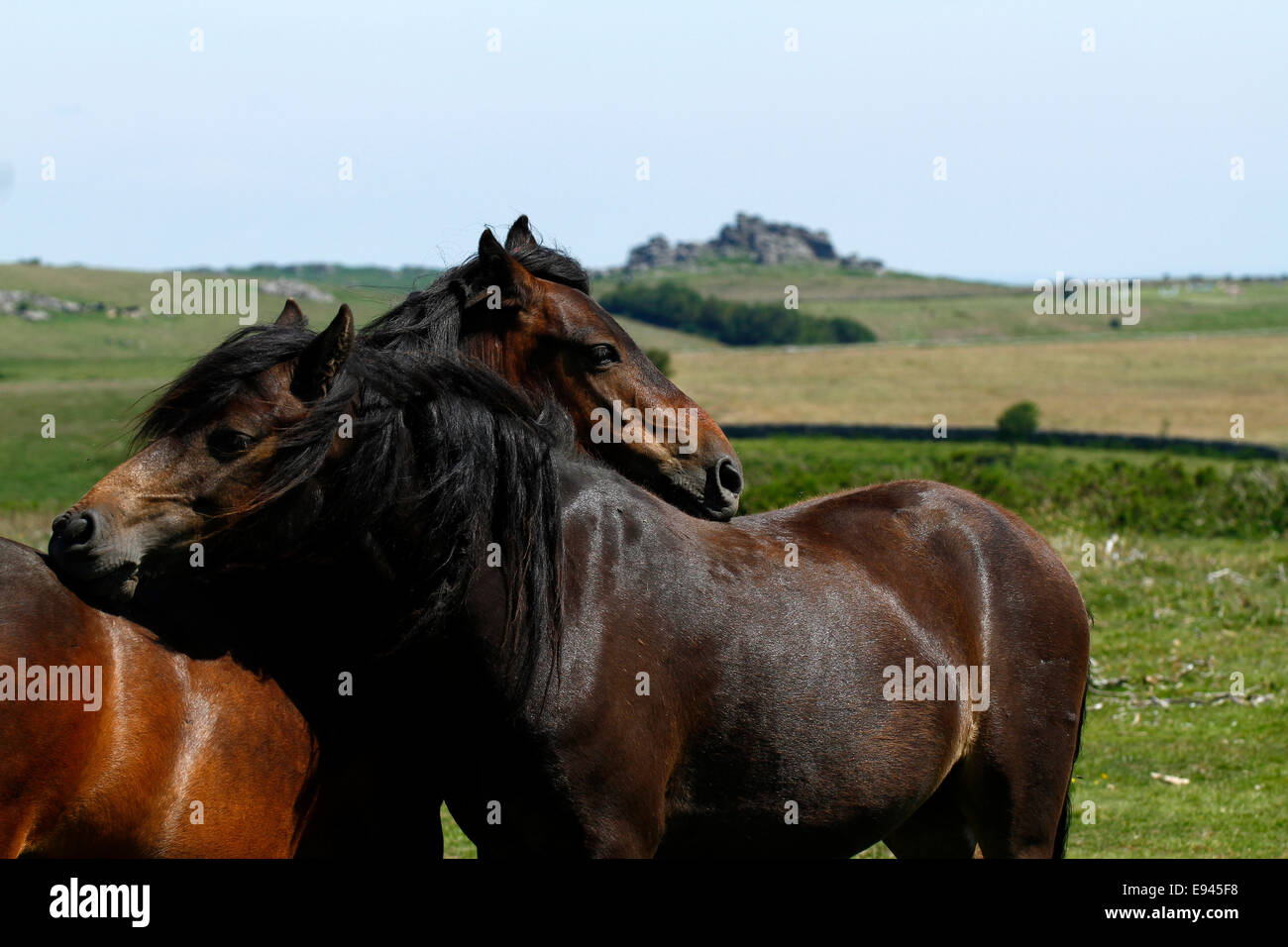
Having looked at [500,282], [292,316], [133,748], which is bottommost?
[133,748]

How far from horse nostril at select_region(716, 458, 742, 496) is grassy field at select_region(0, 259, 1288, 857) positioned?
5.72 feet

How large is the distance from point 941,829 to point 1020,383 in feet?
246

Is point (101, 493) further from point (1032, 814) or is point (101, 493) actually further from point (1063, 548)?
point (1063, 548)

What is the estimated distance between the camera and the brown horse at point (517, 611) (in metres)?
→ 3.70

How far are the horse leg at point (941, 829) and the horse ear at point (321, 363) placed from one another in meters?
2.95

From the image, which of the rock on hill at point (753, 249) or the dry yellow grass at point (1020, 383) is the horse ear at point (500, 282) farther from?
the rock on hill at point (753, 249)

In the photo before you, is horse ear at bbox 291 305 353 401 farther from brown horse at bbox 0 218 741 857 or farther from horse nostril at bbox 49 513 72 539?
horse nostril at bbox 49 513 72 539

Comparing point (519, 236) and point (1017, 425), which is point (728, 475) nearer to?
point (519, 236)

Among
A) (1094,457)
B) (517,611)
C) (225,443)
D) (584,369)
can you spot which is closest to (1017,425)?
(1094,457)

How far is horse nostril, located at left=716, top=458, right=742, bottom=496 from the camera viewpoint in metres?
4.95

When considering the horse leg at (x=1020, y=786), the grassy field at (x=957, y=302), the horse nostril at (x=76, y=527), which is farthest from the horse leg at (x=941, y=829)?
the grassy field at (x=957, y=302)

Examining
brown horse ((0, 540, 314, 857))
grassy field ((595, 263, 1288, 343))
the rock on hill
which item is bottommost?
brown horse ((0, 540, 314, 857))

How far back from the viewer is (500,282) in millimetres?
4977

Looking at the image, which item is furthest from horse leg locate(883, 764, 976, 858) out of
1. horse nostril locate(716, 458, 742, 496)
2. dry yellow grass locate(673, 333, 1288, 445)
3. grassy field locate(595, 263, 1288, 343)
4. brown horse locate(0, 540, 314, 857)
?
grassy field locate(595, 263, 1288, 343)
